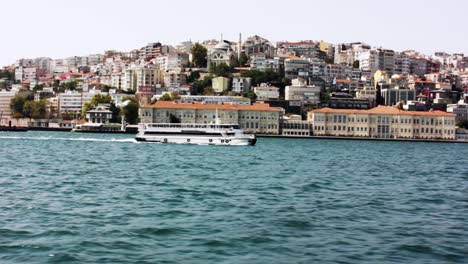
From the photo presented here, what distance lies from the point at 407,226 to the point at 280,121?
6957 cm

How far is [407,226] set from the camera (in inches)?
494

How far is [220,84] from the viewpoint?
9956 cm

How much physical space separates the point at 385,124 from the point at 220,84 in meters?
27.8

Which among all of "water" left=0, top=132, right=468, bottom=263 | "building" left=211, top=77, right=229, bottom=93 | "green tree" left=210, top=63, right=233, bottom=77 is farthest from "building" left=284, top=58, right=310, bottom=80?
"water" left=0, top=132, right=468, bottom=263

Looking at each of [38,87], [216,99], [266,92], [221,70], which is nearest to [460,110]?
[266,92]

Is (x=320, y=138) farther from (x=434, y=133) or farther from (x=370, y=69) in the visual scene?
(x=370, y=69)

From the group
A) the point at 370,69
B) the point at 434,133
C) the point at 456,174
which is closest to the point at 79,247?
the point at 456,174

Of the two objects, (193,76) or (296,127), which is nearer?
(296,127)

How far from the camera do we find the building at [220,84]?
3906 inches

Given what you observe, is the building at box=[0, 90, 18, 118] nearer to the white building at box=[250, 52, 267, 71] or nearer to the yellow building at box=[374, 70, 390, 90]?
the white building at box=[250, 52, 267, 71]

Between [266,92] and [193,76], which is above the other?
[193,76]

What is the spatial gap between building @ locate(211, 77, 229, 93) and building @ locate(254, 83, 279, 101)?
5.27m

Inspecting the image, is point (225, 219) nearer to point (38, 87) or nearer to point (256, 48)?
point (256, 48)

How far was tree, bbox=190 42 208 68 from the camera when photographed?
11669 centimetres
